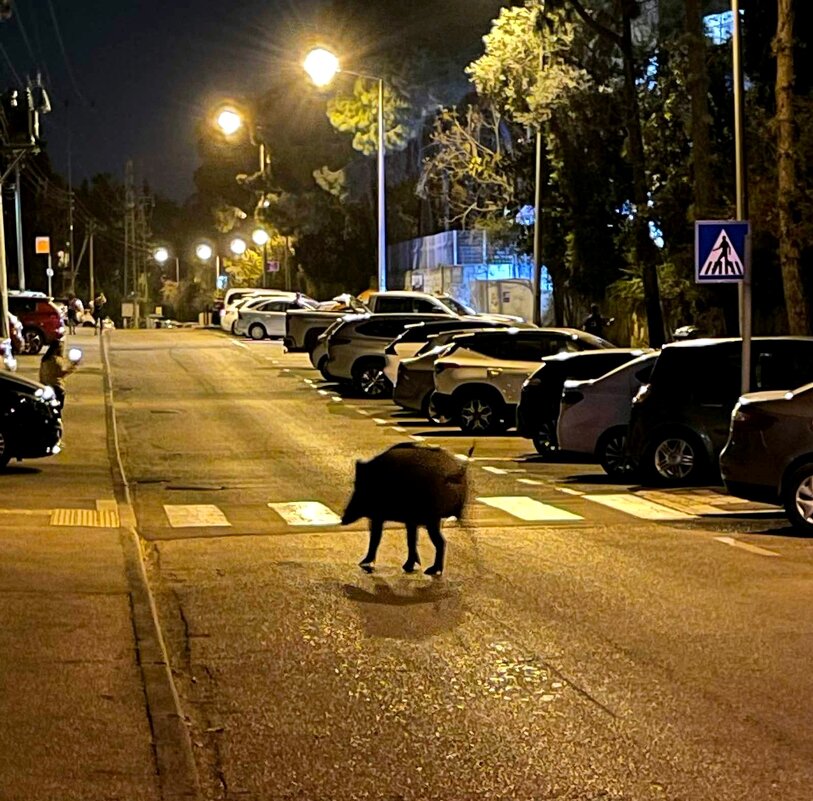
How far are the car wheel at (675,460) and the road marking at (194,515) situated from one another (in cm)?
497

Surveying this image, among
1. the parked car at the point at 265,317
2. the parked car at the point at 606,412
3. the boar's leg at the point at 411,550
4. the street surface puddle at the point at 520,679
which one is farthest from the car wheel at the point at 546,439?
the parked car at the point at 265,317

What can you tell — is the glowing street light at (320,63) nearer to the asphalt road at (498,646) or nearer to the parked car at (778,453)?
the asphalt road at (498,646)

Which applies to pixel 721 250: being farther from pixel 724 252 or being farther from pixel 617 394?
pixel 617 394

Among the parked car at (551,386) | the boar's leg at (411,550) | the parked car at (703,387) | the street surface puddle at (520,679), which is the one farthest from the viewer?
the parked car at (551,386)

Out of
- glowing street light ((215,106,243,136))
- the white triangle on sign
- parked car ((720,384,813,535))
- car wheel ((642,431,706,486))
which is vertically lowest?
car wheel ((642,431,706,486))

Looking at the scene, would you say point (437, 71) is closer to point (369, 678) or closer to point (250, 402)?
point (250, 402)

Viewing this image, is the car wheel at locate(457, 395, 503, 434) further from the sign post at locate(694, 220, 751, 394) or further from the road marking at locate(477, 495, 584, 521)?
the road marking at locate(477, 495, 584, 521)

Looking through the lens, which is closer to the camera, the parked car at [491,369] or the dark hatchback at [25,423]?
the dark hatchback at [25,423]

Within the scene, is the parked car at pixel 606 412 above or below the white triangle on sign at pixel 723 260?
below

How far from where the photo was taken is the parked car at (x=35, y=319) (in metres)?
44.6

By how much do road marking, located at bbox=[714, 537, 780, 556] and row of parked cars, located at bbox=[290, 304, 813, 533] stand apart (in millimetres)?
478

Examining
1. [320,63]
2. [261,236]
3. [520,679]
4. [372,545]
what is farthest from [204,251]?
[520,679]

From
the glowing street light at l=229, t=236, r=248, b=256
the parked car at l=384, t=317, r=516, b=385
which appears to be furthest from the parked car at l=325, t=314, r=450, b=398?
the glowing street light at l=229, t=236, r=248, b=256

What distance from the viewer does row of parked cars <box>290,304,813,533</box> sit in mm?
13440
